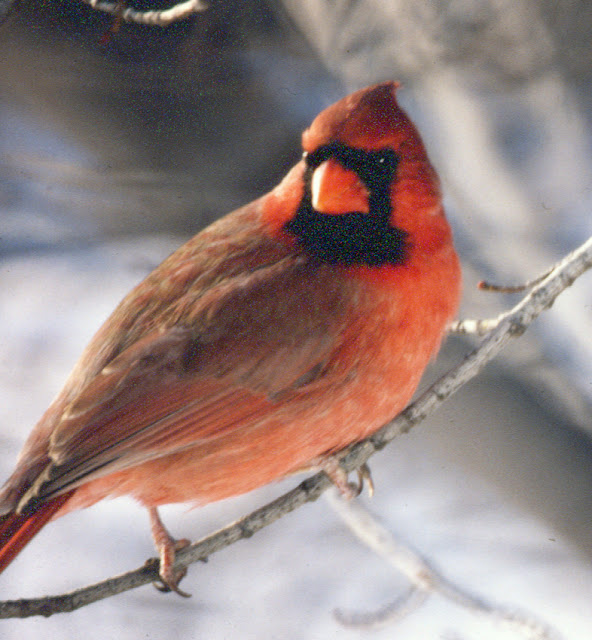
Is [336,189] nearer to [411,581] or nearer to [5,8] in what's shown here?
[5,8]

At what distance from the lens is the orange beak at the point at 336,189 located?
114 centimetres

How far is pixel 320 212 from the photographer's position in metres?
1.20

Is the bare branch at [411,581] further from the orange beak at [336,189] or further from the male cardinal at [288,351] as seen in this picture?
the orange beak at [336,189]

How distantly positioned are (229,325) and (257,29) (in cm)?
60

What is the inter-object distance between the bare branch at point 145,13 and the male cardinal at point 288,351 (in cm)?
40

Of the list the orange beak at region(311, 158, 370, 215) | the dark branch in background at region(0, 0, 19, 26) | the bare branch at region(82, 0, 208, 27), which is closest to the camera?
the orange beak at region(311, 158, 370, 215)

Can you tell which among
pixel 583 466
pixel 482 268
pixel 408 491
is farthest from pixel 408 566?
pixel 482 268

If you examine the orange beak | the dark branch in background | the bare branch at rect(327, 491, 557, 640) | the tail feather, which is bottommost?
the bare branch at rect(327, 491, 557, 640)

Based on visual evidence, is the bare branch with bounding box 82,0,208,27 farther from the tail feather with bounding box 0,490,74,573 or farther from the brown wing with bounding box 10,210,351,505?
the tail feather with bounding box 0,490,74,573

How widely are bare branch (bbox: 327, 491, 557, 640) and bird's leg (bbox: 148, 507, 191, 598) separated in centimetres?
30

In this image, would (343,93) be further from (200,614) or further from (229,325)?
(200,614)

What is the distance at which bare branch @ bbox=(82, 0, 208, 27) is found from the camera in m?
1.44

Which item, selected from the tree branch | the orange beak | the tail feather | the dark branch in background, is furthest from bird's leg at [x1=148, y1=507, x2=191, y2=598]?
the dark branch in background

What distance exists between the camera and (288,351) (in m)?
1.19
